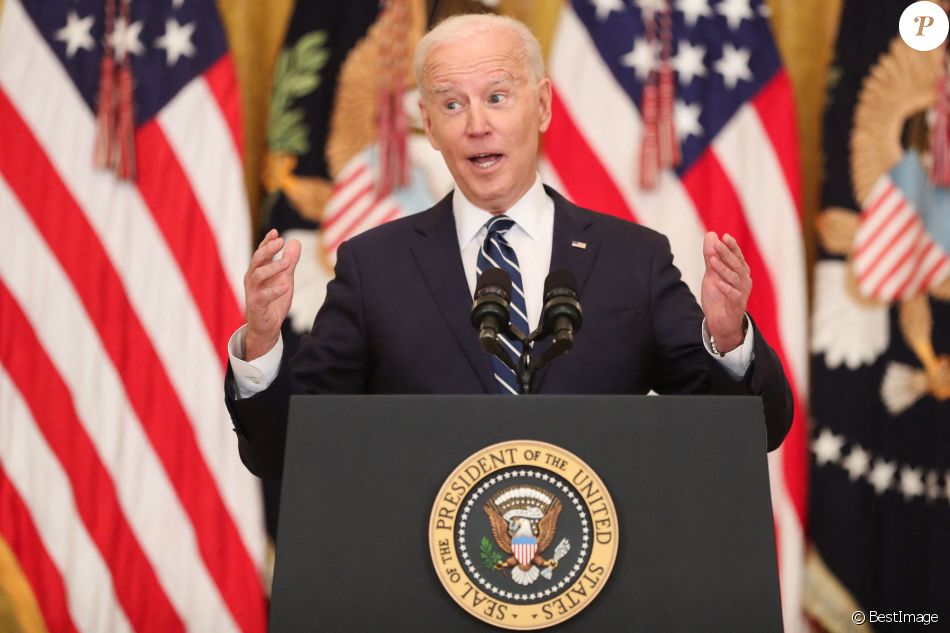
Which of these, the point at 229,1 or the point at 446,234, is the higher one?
the point at 229,1

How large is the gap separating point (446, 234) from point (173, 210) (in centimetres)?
160

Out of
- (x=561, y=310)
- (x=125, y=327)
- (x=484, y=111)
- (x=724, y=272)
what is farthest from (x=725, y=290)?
(x=125, y=327)

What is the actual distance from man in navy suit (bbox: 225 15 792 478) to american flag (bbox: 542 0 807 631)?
3.99 feet

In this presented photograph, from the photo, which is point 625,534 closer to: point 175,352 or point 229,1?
point 175,352

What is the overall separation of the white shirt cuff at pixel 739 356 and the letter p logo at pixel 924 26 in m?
2.20

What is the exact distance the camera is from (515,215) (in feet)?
7.81

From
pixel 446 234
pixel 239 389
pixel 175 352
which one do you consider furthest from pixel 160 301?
pixel 239 389

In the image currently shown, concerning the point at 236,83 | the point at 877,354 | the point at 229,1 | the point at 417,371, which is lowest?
the point at 877,354

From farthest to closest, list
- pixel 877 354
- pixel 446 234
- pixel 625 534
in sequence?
pixel 877 354
pixel 446 234
pixel 625 534

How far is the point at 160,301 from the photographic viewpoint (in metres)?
3.65

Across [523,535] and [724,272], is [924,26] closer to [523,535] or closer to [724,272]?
[724,272]

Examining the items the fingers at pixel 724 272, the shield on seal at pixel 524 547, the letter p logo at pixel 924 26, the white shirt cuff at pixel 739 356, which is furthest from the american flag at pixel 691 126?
the shield on seal at pixel 524 547

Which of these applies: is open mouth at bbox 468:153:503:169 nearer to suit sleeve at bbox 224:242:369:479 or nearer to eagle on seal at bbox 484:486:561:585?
suit sleeve at bbox 224:242:369:479

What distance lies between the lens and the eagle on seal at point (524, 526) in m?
1.42
